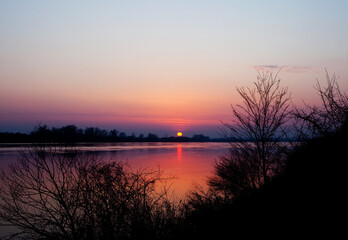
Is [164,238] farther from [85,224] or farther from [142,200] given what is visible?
[85,224]

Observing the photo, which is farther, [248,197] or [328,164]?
[248,197]

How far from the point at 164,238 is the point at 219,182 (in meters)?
19.3

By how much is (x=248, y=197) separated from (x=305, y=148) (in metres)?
5.00

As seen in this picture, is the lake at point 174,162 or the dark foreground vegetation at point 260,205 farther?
the lake at point 174,162

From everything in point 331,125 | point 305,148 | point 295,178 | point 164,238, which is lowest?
point 164,238

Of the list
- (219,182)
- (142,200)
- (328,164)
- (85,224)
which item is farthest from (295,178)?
(219,182)

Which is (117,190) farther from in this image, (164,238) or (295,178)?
(295,178)

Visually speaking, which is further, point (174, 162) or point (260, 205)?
point (174, 162)

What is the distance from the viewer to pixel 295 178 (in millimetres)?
15031

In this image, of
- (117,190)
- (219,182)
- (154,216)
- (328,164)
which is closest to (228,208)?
(154,216)

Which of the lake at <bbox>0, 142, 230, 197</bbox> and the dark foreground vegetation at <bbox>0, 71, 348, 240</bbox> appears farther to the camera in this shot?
the lake at <bbox>0, 142, 230, 197</bbox>

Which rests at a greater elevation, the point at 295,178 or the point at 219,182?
the point at 295,178

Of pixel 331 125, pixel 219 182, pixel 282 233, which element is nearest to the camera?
pixel 282 233

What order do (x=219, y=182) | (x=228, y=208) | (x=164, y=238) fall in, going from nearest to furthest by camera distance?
(x=164, y=238), (x=228, y=208), (x=219, y=182)
